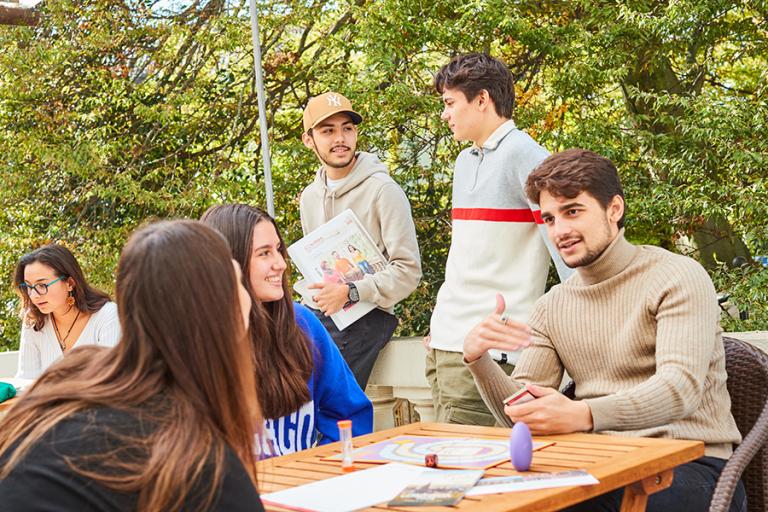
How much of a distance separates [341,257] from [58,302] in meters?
1.68

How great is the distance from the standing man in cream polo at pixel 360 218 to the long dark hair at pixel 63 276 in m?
1.32

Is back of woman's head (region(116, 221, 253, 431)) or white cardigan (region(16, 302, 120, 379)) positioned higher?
back of woman's head (region(116, 221, 253, 431))

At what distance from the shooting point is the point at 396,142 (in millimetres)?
6195

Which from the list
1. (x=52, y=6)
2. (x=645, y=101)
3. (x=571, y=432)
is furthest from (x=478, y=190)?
(x=52, y=6)

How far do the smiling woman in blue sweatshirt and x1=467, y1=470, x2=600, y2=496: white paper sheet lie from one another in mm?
974

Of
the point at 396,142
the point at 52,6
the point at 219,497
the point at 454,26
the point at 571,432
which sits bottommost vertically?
the point at 571,432

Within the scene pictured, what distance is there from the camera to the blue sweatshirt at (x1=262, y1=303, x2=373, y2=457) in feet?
9.94

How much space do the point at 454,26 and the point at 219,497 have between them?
182 inches

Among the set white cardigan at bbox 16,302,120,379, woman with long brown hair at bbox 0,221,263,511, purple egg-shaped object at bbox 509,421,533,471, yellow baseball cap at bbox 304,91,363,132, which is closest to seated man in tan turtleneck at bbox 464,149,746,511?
purple egg-shaped object at bbox 509,421,533,471

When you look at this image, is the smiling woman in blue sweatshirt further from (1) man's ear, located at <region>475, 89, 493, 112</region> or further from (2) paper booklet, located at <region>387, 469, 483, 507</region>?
(1) man's ear, located at <region>475, 89, 493, 112</region>

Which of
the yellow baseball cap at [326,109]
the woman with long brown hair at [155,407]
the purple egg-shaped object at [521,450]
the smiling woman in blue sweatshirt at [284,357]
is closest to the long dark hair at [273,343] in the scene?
the smiling woman in blue sweatshirt at [284,357]

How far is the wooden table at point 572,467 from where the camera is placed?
1922 millimetres

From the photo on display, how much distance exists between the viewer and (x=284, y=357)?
297 centimetres

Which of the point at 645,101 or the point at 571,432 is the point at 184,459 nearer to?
the point at 571,432
